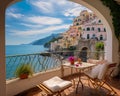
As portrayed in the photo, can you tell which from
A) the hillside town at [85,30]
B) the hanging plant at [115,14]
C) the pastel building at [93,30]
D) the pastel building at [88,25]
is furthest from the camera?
the pastel building at [88,25]

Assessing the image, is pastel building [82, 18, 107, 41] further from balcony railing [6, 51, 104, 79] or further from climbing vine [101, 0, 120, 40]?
balcony railing [6, 51, 104, 79]

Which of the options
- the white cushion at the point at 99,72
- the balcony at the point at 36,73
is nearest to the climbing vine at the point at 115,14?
the balcony at the point at 36,73

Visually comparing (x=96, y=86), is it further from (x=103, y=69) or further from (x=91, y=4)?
(x=91, y=4)

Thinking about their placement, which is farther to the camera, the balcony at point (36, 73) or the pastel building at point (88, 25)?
the pastel building at point (88, 25)

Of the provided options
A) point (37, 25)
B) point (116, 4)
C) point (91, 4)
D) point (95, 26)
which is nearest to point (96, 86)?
point (91, 4)

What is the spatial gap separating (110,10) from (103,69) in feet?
7.86

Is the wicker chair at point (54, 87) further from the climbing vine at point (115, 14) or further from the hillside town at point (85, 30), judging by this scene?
the hillside town at point (85, 30)

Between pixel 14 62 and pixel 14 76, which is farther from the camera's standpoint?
pixel 14 62

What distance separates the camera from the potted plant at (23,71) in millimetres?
3762

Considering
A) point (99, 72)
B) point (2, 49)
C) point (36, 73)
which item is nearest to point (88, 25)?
Result: point (36, 73)

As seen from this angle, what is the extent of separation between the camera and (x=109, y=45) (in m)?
5.18

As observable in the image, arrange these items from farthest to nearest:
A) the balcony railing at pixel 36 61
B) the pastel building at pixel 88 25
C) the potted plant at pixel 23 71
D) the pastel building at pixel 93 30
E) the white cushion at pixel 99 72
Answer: the pastel building at pixel 88 25 < the pastel building at pixel 93 30 < the balcony railing at pixel 36 61 < the potted plant at pixel 23 71 < the white cushion at pixel 99 72

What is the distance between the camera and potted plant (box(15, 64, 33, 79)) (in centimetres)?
376

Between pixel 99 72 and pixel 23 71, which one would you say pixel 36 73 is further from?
pixel 99 72
